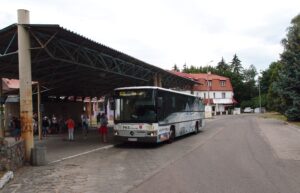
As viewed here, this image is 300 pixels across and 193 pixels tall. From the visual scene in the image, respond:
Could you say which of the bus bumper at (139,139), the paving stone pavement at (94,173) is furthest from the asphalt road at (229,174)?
the bus bumper at (139,139)

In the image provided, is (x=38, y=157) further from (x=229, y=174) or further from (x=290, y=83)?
(x=290, y=83)

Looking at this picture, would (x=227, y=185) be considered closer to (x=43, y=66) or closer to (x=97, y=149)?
(x=97, y=149)

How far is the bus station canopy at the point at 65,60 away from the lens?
1738cm

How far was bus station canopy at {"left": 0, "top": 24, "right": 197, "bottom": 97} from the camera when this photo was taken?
17.4m

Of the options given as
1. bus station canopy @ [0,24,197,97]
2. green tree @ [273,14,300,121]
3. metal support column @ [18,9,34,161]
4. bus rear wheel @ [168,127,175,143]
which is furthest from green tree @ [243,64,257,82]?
metal support column @ [18,9,34,161]

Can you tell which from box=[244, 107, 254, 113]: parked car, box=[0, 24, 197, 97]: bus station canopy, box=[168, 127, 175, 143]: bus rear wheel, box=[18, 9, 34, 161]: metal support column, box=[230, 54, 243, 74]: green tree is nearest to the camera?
box=[18, 9, 34, 161]: metal support column

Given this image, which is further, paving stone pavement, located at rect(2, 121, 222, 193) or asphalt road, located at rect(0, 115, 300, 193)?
paving stone pavement, located at rect(2, 121, 222, 193)

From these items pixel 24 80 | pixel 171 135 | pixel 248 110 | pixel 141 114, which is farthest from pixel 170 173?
pixel 248 110

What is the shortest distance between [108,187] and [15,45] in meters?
11.6

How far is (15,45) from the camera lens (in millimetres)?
19922

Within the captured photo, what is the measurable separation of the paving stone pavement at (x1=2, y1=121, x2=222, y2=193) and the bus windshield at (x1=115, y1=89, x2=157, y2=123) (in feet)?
8.71

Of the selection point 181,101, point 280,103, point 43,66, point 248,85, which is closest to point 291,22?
point 280,103

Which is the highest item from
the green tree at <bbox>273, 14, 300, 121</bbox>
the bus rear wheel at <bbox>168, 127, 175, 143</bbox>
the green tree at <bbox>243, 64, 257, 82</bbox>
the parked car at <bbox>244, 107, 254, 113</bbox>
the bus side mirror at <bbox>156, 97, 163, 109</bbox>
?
the green tree at <bbox>243, 64, 257, 82</bbox>

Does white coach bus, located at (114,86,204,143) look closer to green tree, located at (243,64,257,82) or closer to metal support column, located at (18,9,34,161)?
metal support column, located at (18,9,34,161)
